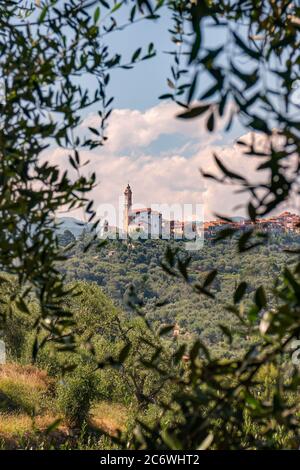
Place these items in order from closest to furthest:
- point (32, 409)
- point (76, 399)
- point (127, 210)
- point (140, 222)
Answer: point (140, 222) < point (32, 409) < point (76, 399) < point (127, 210)

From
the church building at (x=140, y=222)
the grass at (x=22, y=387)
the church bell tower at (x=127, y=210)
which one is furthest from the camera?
the grass at (x=22, y=387)

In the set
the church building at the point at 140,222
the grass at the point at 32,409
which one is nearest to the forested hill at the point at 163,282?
the church building at the point at 140,222

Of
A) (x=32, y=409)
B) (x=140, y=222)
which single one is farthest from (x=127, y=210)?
(x=140, y=222)

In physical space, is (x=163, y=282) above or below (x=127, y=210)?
below

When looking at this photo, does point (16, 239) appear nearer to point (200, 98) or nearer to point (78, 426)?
point (200, 98)

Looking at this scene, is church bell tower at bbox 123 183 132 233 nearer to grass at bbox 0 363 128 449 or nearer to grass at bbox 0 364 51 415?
grass at bbox 0 363 128 449

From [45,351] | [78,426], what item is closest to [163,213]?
[45,351]

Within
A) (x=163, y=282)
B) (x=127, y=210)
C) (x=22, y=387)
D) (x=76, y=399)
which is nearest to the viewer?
(x=76, y=399)

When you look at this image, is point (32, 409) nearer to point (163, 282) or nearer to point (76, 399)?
point (76, 399)

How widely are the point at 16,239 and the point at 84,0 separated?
6.06 feet

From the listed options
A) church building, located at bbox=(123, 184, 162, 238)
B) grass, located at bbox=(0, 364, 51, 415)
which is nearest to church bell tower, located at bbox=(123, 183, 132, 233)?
church building, located at bbox=(123, 184, 162, 238)

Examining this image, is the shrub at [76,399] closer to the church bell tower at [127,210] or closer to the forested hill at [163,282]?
the church bell tower at [127,210]

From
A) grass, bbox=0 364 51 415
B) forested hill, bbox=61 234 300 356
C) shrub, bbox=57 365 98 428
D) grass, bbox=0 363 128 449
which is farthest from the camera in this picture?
forested hill, bbox=61 234 300 356
